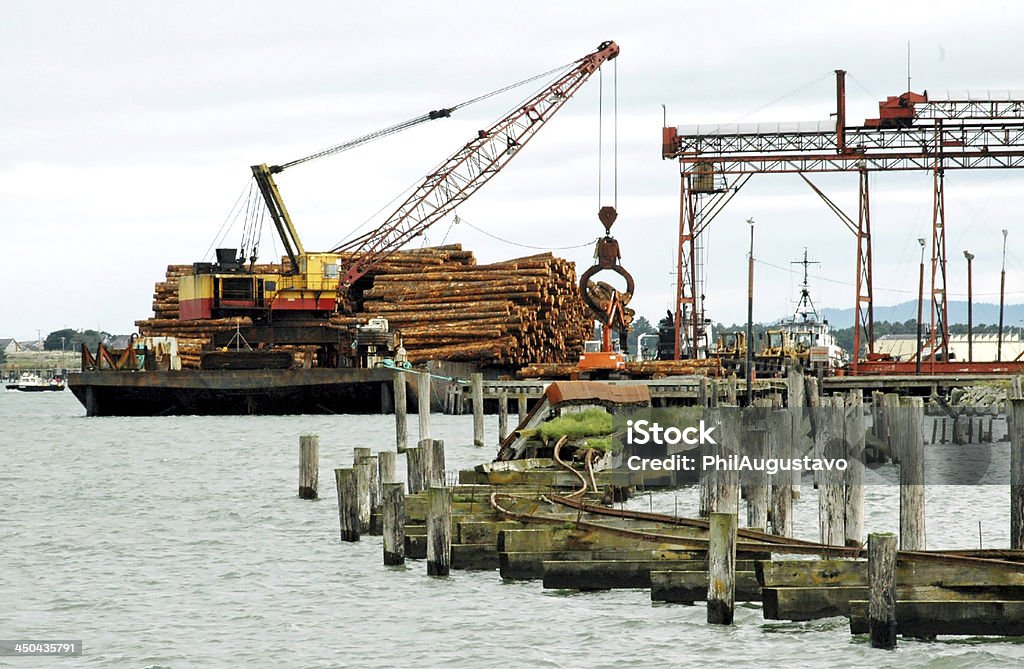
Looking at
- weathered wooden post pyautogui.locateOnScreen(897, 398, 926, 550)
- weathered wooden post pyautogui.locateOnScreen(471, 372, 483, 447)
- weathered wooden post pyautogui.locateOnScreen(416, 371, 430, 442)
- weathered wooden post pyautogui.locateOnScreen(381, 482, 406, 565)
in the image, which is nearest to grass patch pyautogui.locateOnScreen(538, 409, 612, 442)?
weathered wooden post pyautogui.locateOnScreen(381, 482, 406, 565)

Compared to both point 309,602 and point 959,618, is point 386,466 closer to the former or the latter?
point 309,602

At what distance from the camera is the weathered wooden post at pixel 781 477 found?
1978 centimetres

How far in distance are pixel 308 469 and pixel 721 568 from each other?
44.4 ft

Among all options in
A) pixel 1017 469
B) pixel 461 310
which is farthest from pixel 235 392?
pixel 1017 469

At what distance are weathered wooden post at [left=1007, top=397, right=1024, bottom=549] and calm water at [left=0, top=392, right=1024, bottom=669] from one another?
7.11ft

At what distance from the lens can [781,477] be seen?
65.4ft

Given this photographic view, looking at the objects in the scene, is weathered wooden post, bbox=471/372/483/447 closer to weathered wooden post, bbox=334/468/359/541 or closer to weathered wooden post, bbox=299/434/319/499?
weathered wooden post, bbox=299/434/319/499

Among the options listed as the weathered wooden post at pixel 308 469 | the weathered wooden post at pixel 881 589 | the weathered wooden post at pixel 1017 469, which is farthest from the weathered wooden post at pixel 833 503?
the weathered wooden post at pixel 308 469

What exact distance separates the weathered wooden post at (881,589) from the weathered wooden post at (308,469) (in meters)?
14.0

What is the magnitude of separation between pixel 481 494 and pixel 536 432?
563 cm

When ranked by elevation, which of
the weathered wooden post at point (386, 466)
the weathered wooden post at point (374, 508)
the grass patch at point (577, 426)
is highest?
the grass patch at point (577, 426)

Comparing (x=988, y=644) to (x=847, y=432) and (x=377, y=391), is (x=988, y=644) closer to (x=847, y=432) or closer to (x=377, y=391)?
(x=847, y=432)

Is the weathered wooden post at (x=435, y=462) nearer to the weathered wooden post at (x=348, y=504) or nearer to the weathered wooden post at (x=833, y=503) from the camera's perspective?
the weathered wooden post at (x=348, y=504)

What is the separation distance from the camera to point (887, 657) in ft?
48.8
